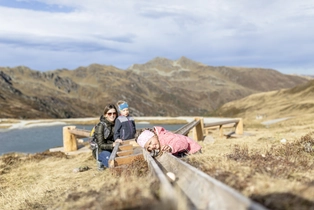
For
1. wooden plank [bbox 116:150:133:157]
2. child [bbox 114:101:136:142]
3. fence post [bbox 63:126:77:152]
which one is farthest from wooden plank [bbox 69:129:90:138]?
wooden plank [bbox 116:150:133:157]

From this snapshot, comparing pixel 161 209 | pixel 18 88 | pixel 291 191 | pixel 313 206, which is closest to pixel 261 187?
pixel 291 191

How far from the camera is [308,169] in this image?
4.59m

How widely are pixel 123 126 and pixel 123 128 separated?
60 millimetres

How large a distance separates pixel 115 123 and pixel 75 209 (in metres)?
5.82

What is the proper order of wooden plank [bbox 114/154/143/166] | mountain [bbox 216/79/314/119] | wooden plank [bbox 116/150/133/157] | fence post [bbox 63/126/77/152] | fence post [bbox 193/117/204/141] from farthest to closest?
mountain [bbox 216/79/314/119]
fence post [bbox 193/117/204/141]
fence post [bbox 63/126/77/152]
wooden plank [bbox 116/150/133/157]
wooden plank [bbox 114/154/143/166]

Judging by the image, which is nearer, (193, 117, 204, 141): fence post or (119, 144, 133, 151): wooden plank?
(119, 144, 133, 151): wooden plank

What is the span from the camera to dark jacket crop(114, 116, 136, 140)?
895 cm

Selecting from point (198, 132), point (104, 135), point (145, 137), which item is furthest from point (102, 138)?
point (198, 132)

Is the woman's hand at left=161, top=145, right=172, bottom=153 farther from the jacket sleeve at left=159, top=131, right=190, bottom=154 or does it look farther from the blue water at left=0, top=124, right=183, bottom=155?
the blue water at left=0, top=124, right=183, bottom=155

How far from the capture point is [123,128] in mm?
9047

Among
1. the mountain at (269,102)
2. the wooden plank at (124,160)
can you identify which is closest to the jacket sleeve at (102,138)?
the wooden plank at (124,160)

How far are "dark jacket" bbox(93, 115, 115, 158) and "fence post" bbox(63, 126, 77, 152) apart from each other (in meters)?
7.65

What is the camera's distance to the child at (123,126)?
8.95 meters

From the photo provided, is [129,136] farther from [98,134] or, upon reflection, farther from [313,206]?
[313,206]
